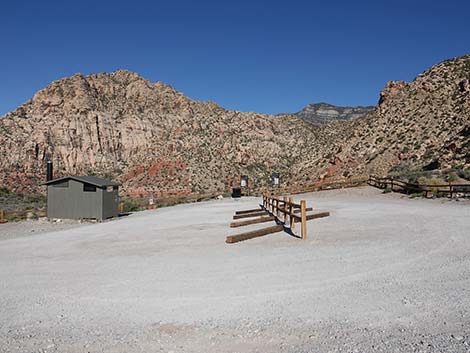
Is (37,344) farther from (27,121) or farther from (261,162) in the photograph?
(27,121)

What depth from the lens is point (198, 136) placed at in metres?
80.2

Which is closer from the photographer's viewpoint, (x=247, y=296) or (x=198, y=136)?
(x=247, y=296)

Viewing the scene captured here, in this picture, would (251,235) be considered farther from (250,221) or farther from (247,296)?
(247,296)

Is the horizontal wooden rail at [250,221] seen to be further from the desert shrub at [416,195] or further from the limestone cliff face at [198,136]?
the limestone cliff face at [198,136]

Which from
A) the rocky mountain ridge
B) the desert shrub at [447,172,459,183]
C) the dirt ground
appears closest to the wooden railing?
the dirt ground

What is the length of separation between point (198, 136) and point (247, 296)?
245 ft

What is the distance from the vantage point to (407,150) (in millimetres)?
50656

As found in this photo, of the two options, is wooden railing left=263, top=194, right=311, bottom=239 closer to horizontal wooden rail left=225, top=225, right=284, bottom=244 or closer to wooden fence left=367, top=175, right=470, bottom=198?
horizontal wooden rail left=225, top=225, right=284, bottom=244

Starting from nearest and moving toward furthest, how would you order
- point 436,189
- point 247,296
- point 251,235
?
point 247,296, point 251,235, point 436,189

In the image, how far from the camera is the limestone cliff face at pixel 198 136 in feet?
178

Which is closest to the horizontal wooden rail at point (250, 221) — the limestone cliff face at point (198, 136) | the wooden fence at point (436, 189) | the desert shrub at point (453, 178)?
the wooden fence at point (436, 189)

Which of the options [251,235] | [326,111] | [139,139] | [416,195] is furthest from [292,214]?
[326,111]

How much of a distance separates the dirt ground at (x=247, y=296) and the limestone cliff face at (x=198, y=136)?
40.1m

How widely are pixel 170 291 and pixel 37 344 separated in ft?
7.86
